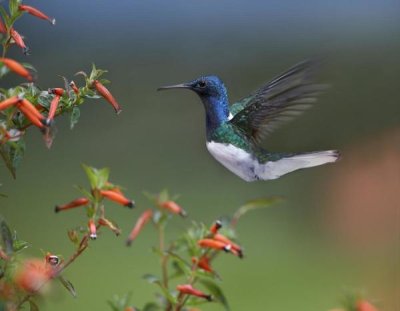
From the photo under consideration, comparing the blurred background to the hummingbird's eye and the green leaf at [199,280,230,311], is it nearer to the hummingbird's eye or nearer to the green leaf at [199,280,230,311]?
the hummingbird's eye

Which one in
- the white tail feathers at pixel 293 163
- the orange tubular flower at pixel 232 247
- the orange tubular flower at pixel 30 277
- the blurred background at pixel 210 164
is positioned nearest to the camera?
the orange tubular flower at pixel 30 277

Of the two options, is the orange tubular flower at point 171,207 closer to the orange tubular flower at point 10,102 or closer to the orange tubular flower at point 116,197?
the orange tubular flower at point 116,197

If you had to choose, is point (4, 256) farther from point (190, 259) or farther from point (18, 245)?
point (190, 259)

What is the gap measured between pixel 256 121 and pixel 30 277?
1.67ft

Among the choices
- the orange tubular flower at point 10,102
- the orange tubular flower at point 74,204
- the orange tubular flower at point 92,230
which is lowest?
the orange tubular flower at point 92,230

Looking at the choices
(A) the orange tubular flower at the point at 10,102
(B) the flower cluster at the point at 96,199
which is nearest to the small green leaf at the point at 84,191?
(B) the flower cluster at the point at 96,199

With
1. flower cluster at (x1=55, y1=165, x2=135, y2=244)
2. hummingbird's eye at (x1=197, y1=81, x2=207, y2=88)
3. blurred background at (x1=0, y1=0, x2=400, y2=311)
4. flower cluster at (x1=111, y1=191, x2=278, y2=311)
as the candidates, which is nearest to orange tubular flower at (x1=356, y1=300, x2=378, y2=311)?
flower cluster at (x1=111, y1=191, x2=278, y2=311)

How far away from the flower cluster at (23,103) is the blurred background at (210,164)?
190 centimetres

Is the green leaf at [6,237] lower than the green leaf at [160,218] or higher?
higher

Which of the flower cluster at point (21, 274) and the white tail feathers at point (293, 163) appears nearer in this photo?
the flower cluster at point (21, 274)

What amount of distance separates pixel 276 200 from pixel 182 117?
2.19 metres

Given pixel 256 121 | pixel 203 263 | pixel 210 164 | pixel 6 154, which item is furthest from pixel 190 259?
pixel 210 164

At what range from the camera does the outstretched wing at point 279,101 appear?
2.75 feet

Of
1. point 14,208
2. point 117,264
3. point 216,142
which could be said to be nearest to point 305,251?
point 117,264
